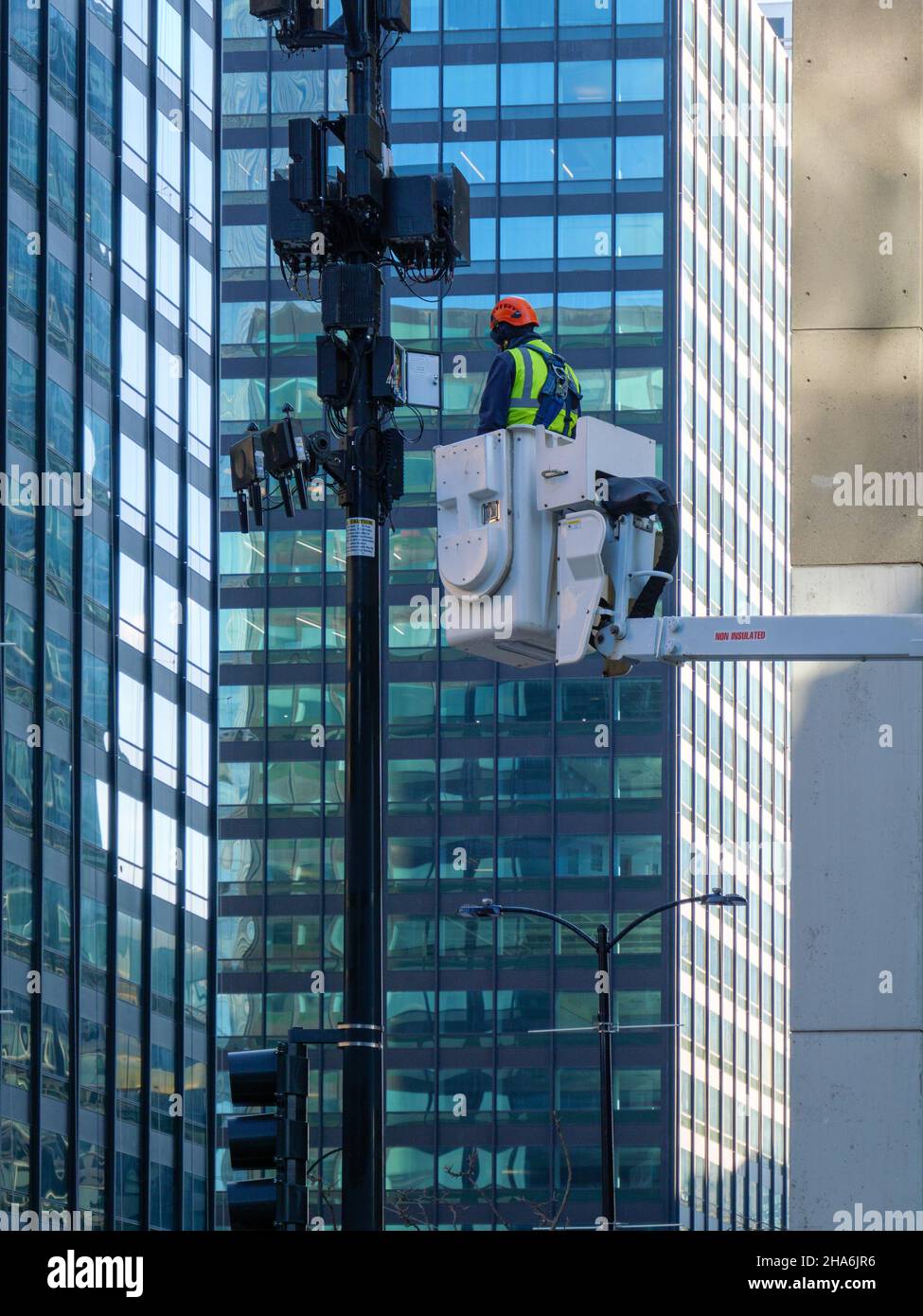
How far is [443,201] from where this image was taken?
45.0 feet

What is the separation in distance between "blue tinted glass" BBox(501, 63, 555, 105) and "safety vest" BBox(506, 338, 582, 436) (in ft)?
290

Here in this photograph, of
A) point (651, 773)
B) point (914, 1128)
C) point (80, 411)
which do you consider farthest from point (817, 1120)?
point (651, 773)

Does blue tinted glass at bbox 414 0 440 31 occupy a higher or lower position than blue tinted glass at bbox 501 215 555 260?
higher

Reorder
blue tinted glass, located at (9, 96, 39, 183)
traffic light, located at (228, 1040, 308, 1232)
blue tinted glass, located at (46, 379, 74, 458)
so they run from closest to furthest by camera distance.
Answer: traffic light, located at (228, 1040, 308, 1232)
blue tinted glass, located at (9, 96, 39, 183)
blue tinted glass, located at (46, 379, 74, 458)

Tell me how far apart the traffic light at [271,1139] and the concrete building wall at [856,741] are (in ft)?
7.68

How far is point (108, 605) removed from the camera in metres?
60.6

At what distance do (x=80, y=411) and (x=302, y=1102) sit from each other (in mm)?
50368

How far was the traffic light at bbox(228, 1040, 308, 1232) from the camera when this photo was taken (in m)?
9.55

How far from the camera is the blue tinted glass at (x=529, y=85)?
314 ft

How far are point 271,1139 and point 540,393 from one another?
121 inches

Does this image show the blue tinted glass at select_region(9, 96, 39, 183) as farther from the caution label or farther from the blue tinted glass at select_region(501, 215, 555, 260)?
the caution label

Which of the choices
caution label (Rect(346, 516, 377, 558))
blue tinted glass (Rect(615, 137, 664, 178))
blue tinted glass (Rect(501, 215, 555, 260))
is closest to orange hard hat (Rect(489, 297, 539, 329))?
caution label (Rect(346, 516, 377, 558))

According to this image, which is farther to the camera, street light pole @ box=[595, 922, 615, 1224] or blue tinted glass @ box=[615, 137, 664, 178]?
blue tinted glass @ box=[615, 137, 664, 178]
